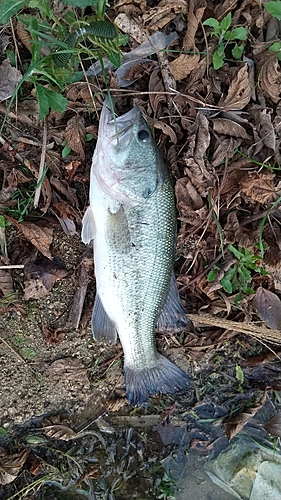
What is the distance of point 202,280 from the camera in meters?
2.78

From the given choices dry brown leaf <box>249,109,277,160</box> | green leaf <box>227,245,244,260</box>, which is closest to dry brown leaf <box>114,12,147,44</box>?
dry brown leaf <box>249,109,277,160</box>

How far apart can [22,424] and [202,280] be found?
1.52 m

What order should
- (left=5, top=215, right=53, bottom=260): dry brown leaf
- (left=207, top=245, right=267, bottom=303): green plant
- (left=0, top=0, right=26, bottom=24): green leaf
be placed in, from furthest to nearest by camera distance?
(left=207, top=245, right=267, bottom=303): green plant
(left=5, top=215, right=53, bottom=260): dry brown leaf
(left=0, top=0, right=26, bottom=24): green leaf

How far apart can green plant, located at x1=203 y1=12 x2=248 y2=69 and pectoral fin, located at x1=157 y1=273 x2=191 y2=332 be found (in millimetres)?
1285

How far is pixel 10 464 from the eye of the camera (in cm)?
283

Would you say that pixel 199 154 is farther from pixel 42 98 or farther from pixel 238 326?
pixel 238 326

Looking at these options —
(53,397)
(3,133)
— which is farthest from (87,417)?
(3,133)

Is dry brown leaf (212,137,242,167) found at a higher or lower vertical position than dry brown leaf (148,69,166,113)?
lower

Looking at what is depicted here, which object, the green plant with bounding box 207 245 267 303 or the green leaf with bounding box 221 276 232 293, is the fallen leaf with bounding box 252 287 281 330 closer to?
the green plant with bounding box 207 245 267 303

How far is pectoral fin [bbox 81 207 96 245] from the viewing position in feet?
8.02

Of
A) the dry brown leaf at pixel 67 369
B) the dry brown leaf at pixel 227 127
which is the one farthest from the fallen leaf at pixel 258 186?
the dry brown leaf at pixel 67 369

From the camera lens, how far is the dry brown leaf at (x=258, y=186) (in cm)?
256

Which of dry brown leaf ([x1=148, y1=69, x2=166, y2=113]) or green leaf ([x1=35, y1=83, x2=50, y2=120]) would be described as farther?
dry brown leaf ([x1=148, y1=69, x2=166, y2=113])

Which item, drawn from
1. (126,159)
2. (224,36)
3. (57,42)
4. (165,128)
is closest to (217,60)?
(224,36)
